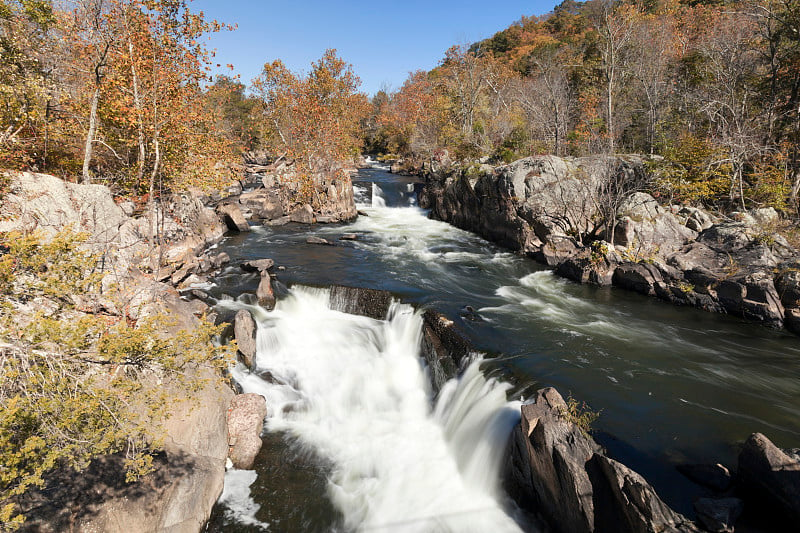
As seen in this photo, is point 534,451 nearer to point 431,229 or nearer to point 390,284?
point 390,284

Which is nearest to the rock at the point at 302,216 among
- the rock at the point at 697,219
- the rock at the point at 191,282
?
the rock at the point at 191,282

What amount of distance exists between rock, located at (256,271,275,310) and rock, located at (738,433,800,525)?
13.2m

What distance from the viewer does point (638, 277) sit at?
51.7 ft

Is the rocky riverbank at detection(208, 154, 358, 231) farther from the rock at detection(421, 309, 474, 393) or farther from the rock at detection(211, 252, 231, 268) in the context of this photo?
the rock at detection(421, 309, 474, 393)

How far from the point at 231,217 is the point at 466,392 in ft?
66.3

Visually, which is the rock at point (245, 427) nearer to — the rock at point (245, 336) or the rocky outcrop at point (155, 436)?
the rocky outcrop at point (155, 436)

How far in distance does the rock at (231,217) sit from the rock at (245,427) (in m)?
16.9

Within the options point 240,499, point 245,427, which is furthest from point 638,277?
point 240,499

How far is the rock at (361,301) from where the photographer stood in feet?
45.3

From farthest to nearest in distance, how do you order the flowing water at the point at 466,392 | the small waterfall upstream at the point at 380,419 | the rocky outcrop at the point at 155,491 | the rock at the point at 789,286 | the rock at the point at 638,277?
the rock at the point at 638,277
the rock at the point at 789,286
the small waterfall upstream at the point at 380,419
the flowing water at the point at 466,392
the rocky outcrop at the point at 155,491

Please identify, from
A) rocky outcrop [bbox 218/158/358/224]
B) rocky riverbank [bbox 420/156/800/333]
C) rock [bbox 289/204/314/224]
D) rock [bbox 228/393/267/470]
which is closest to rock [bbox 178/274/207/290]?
rock [bbox 228/393/267/470]

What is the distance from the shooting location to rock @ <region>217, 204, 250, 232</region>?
23969 mm

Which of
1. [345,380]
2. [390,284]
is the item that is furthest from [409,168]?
[345,380]

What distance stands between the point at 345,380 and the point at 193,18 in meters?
14.0
